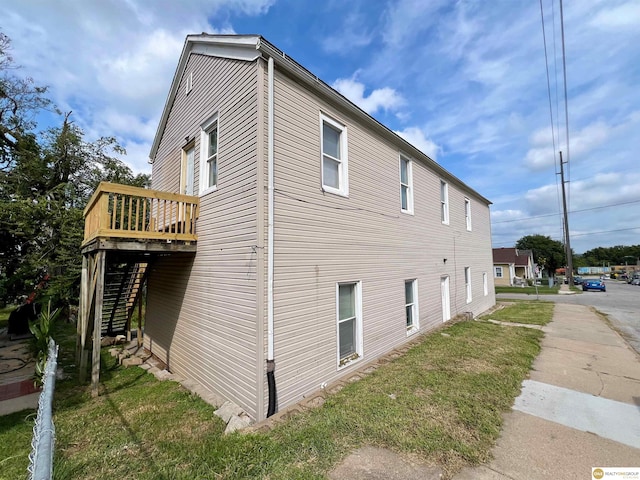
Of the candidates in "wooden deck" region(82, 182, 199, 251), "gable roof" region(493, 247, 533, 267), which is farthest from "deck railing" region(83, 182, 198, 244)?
"gable roof" region(493, 247, 533, 267)

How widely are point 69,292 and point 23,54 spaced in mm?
12840

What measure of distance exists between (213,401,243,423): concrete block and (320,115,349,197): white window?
405 centimetres

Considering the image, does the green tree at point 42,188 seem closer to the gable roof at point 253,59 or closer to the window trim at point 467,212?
the gable roof at point 253,59

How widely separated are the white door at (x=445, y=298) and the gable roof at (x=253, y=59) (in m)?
4.41

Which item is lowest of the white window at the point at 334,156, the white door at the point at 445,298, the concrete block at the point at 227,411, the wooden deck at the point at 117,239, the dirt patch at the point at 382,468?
the concrete block at the point at 227,411

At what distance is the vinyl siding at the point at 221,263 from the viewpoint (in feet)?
14.3

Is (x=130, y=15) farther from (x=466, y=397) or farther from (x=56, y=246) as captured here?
(x=56, y=246)

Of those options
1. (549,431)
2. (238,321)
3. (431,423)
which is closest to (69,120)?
(238,321)

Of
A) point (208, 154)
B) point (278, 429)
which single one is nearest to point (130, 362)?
point (278, 429)

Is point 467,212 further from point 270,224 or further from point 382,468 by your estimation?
point 382,468

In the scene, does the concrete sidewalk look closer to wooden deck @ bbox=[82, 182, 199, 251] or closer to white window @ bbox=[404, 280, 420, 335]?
white window @ bbox=[404, 280, 420, 335]

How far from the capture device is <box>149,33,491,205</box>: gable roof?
4.53 m

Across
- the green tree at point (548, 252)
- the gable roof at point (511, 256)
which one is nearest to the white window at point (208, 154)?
the gable roof at point (511, 256)

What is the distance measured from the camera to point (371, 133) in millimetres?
6895
